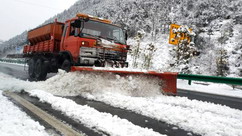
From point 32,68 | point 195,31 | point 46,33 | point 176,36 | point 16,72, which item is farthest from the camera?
point 195,31

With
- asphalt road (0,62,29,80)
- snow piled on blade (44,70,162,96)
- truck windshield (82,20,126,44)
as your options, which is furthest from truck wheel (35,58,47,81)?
snow piled on blade (44,70,162,96)

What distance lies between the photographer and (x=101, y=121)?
3465 millimetres

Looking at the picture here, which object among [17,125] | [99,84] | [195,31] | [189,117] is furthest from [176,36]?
[195,31]

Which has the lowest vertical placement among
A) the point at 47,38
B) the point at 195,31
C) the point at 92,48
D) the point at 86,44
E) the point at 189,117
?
the point at 189,117

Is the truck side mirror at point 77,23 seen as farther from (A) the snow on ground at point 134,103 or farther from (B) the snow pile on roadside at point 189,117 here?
(B) the snow pile on roadside at point 189,117

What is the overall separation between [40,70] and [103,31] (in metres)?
3.88

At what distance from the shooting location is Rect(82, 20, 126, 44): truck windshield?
740 centimetres

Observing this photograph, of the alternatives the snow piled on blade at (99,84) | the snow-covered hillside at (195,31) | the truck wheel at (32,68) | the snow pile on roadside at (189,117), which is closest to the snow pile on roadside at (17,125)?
the snow pile on roadside at (189,117)

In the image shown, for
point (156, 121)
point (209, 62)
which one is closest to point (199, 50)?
point (209, 62)

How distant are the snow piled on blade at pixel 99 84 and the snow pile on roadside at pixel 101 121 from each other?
4.49ft

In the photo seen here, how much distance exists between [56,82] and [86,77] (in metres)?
1.13

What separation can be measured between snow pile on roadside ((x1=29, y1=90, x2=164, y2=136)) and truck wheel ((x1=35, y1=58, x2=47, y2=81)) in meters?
5.17

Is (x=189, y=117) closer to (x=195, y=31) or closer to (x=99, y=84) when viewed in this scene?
(x=99, y=84)

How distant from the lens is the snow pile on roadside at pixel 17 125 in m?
2.76
